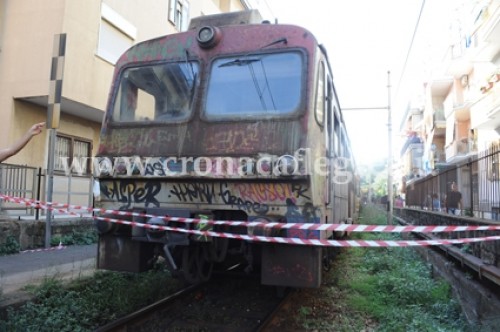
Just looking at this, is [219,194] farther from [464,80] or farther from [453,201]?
[464,80]

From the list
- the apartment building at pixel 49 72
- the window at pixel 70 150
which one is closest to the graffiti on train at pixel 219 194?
the apartment building at pixel 49 72

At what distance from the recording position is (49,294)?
494 cm

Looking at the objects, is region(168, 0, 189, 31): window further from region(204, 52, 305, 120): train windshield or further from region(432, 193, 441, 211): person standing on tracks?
region(204, 52, 305, 120): train windshield

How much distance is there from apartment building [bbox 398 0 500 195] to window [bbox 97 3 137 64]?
9474mm

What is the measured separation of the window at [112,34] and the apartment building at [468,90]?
31.1ft

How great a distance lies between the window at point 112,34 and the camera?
459 inches

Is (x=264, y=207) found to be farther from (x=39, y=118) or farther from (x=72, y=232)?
(x=39, y=118)

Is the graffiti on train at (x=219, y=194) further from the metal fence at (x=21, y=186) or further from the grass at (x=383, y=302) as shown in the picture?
the metal fence at (x=21, y=186)

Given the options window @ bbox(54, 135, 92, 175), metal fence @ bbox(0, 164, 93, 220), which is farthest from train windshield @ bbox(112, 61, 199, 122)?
window @ bbox(54, 135, 92, 175)

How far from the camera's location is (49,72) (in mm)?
10109

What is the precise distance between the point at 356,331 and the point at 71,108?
9.58 meters

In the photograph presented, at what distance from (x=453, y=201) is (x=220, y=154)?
23.1ft

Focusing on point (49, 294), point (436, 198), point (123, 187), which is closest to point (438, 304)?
point (123, 187)

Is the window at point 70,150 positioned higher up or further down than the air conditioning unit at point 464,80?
further down
